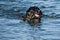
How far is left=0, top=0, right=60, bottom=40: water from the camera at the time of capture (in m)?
12.0

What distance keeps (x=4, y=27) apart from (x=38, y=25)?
130 centimetres

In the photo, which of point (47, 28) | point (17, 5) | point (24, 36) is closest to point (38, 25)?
point (47, 28)

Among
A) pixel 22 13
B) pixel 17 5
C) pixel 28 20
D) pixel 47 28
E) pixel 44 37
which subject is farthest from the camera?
pixel 17 5

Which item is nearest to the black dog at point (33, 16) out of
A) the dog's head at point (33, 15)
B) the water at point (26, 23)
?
the dog's head at point (33, 15)

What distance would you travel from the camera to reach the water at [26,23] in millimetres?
12031

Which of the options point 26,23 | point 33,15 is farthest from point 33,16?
point 26,23

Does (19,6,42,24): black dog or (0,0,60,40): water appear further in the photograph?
(19,6,42,24): black dog

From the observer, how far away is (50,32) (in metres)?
12.4

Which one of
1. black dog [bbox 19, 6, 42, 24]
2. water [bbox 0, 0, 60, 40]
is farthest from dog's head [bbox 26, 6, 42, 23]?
water [bbox 0, 0, 60, 40]

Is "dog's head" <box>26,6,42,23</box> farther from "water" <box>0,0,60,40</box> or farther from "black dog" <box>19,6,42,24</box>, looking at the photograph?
"water" <box>0,0,60,40</box>

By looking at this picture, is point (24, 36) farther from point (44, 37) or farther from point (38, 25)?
point (38, 25)

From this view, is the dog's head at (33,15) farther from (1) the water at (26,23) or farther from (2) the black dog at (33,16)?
(1) the water at (26,23)

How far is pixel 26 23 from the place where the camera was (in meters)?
13.7

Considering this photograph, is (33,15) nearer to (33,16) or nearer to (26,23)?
(33,16)
